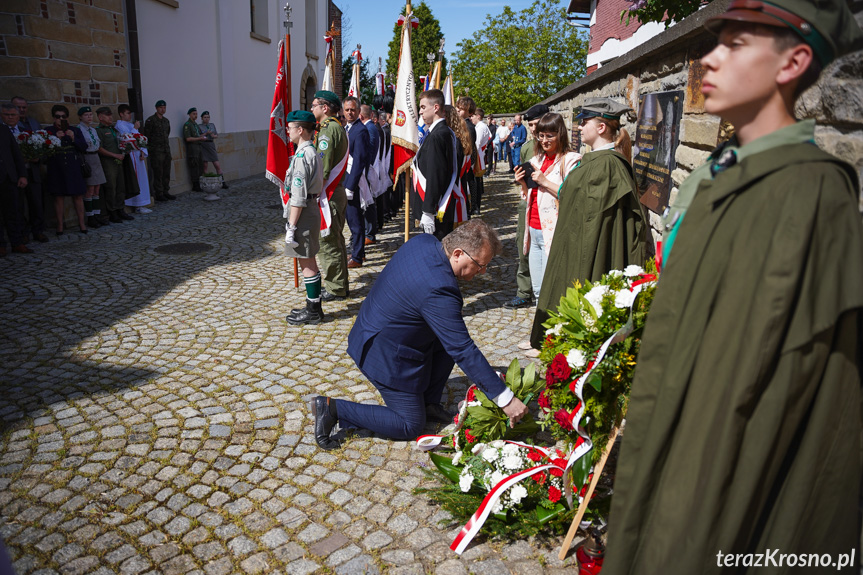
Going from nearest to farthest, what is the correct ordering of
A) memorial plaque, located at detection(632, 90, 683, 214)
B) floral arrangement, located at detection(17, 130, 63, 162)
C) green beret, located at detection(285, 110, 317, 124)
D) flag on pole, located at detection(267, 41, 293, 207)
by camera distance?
memorial plaque, located at detection(632, 90, 683, 214), green beret, located at detection(285, 110, 317, 124), flag on pole, located at detection(267, 41, 293, 207), floral arrangement, located at detection(17, 130, 63, 162)

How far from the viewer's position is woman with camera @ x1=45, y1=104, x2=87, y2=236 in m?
9.25

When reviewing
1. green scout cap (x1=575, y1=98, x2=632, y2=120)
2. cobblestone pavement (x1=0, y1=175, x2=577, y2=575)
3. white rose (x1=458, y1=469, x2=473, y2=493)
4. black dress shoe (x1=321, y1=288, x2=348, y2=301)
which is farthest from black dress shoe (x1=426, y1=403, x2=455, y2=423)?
black dress shoe (x1=321, y1=288, x2=348, y2=301)

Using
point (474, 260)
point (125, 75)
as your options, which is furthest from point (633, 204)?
point (125, 75)

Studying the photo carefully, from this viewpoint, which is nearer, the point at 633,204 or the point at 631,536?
the point at 631,536

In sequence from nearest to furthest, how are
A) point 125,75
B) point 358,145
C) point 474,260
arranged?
point 474,260
point 358,145
point 125,75

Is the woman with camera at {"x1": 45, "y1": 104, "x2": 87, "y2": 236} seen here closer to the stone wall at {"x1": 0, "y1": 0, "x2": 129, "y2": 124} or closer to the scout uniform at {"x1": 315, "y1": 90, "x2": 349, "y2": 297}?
the stone wall at {"x1": 0, "y1": 0, "x2": 129, "y2": 124}

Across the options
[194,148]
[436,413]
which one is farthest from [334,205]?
[194,148]

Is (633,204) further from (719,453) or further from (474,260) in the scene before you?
(719,453)

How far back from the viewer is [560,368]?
8.43 feet

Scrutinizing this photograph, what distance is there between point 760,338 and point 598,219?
271 centimetres

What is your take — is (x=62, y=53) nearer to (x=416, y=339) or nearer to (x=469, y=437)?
(x=416, y=339)

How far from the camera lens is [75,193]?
950cm

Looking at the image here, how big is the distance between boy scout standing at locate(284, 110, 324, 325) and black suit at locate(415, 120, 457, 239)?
1145mm

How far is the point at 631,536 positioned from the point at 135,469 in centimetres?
287
